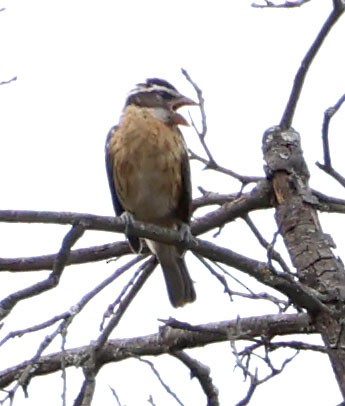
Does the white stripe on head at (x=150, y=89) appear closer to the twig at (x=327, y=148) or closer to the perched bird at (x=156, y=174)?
the perched bird at (x=156, y=174)

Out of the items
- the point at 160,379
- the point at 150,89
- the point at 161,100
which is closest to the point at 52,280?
the point at 160,379

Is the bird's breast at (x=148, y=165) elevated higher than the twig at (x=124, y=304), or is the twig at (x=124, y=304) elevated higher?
the bird's breast at (x=148, y=165)

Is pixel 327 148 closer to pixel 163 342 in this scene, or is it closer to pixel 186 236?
pixel 186 236

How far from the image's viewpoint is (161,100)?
6.39 m

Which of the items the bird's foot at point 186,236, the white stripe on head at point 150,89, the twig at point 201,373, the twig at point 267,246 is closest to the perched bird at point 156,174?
the white stripe on head at point 150,89

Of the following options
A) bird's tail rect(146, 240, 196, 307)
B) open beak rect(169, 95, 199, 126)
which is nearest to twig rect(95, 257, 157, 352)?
bird's tail rect(146, 240, 196, 307)

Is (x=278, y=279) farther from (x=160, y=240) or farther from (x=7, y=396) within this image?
(x=7, y=396)

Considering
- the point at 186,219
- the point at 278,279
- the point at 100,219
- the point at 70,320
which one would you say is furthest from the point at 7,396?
the point at 186,219

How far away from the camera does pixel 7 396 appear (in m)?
3.85

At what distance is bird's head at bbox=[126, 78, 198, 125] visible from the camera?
6219 mm

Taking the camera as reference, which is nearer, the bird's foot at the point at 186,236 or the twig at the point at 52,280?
the twig at the point at 52,280

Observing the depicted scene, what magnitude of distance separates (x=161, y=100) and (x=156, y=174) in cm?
65

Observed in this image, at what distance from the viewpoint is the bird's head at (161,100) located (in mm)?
6219

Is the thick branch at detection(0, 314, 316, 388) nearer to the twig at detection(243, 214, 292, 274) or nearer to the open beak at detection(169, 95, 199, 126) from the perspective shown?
the twig at detection(243, 214, 292, 274)
